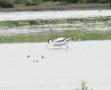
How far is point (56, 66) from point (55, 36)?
11027 millimetres

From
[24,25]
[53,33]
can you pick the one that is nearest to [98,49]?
[53,33]

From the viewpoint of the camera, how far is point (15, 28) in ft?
121

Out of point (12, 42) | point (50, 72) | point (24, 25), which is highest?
point (24, 25)

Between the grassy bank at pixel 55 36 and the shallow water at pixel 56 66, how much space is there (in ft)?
6.67

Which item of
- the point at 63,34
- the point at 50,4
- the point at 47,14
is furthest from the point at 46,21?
the point at 50,4

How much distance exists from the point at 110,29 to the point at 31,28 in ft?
18.9

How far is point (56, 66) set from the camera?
20.5 meters

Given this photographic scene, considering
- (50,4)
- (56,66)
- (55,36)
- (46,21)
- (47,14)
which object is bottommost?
(56,66)

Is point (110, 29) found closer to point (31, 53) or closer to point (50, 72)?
point (31, 53)

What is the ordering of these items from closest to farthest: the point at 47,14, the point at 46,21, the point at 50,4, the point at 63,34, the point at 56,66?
the point at 56,66, the point at 63,34, the point at 46,21, the point at 47,14, the point at 50,4

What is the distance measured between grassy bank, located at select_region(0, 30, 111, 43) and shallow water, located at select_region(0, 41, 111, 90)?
2.03m

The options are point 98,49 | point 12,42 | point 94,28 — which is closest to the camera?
point 98,49

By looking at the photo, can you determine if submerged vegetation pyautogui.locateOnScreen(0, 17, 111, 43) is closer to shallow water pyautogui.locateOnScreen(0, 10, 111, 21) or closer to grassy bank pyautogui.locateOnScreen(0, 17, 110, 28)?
grassy bank pyautogui.locateOnScreen(0, 17, 110, 28)

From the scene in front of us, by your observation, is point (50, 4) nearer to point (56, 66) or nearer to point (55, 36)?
point (55, 36)
